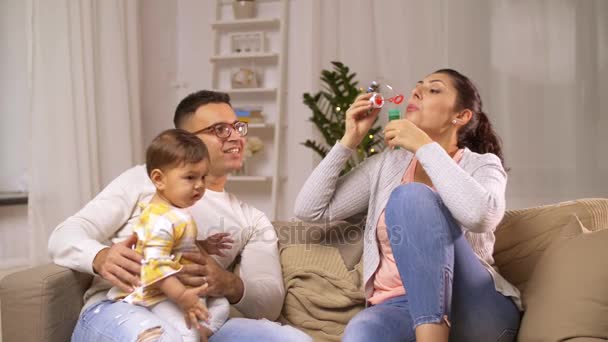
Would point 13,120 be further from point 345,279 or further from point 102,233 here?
point 345,279

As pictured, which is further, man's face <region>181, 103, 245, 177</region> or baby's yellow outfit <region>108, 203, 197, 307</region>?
man's face <region>181, 103, 245, 177</region>

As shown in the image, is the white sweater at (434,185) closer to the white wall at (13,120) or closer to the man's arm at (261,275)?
the man's arm at (261,275)

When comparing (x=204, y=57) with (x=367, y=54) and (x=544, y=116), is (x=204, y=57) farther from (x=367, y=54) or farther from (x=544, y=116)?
(x=544, y=116)

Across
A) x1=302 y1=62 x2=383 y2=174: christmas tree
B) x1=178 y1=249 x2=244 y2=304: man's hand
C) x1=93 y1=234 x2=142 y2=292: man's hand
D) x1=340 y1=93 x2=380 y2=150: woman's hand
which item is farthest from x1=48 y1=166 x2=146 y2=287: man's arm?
x1=302 y1=62 x2=383 y2=174: christmas tree

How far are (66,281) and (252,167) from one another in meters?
3.00

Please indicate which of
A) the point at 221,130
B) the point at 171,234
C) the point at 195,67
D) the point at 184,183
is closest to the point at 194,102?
the point at 221,130

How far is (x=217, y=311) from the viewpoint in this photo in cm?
152

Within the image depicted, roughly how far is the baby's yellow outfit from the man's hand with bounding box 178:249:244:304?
0.03 m

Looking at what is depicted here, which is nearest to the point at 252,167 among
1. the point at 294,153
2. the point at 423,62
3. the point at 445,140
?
the point at 294,153

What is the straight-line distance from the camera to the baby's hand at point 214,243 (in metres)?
1.58

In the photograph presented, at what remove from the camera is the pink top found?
1.63m

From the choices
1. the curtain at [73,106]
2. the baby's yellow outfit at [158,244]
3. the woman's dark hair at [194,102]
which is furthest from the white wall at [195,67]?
the baby's yellow outfit at [158,244]

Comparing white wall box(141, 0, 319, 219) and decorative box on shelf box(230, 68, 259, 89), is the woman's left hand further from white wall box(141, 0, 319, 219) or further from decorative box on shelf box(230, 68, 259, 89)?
decorative box on shelf box(230, 68, 259, 89)

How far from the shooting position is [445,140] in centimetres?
181
